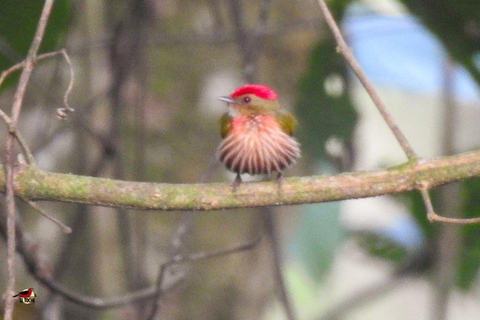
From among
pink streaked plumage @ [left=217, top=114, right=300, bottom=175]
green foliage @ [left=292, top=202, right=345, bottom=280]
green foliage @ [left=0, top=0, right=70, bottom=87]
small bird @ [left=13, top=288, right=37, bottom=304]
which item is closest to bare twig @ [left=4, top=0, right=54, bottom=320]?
small bird @ [left=13, top=288, right=37, bottom=304]

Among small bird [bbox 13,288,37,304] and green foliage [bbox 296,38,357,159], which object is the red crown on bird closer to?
small bird [bbox 13,288,37,304]

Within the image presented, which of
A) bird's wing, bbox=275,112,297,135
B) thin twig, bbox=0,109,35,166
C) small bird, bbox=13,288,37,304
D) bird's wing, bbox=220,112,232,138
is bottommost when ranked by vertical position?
small bird, bbox=13,288,37,304

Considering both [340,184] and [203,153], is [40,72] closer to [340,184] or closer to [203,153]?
[203,153]

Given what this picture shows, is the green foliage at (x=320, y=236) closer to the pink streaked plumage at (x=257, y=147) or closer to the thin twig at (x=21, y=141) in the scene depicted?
the pink streaked plumage at (x=257, y=147)

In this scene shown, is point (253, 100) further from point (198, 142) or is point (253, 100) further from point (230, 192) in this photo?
point (198, 142)

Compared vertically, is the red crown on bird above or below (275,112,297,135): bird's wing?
above

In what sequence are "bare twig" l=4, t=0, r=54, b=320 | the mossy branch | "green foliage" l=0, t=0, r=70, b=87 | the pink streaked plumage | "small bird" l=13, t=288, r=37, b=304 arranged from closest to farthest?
1. "bare twig" l=4, t=0, r=54, b=320
2. "small bird" l=13, t=288, r=37, b=304
3. the mossy branch
4. the pink streaked plumage
5. "green foliage" l=0, t=0, r=70, b=87

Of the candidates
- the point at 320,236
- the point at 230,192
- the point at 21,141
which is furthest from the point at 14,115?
the point at 320,236
